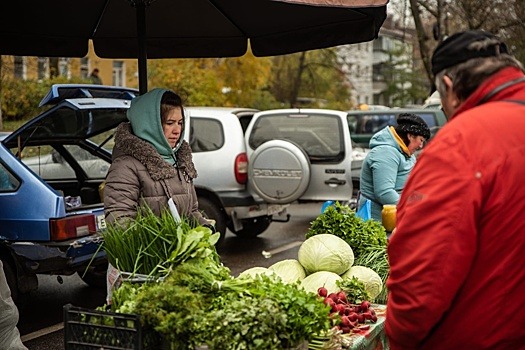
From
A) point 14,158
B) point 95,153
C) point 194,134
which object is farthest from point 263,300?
point 194,134

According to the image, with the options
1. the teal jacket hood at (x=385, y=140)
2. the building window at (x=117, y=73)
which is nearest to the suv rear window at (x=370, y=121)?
the teal jacket hood at (x=385, y=140)

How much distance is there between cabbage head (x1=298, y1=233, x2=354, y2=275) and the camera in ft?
14.5

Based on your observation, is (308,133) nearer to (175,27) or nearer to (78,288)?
(78,288)

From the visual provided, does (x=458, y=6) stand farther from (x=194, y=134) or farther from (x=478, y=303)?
(x=478, y=303)

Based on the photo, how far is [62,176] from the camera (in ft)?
28.2

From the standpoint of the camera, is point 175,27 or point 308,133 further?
point 308,133

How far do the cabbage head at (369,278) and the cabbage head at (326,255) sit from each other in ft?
0.15

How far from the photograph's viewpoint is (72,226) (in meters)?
6.58

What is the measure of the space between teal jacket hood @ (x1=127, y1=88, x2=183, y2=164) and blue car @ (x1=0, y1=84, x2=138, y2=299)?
1.19 meters

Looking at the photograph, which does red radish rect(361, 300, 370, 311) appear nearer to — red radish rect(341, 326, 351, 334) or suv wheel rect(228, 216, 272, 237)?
red radish rect(341, 326, 351, 334)

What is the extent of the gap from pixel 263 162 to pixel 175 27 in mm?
3913

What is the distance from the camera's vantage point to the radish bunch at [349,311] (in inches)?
145

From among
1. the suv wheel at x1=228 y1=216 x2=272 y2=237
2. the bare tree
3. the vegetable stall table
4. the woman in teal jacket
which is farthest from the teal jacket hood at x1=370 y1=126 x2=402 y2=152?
the bare tree

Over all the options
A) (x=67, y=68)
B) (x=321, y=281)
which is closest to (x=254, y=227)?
(x=321, y=281)
